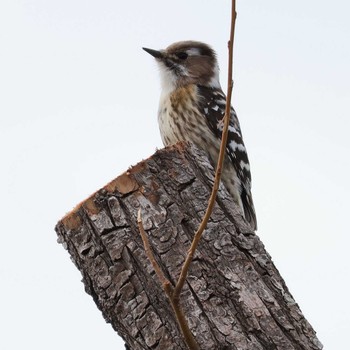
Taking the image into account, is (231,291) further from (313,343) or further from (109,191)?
(109,191)

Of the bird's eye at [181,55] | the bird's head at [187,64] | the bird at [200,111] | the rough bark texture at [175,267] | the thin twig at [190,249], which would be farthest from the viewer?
the bird's eye at [181,55]

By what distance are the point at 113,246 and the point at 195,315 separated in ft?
1.90

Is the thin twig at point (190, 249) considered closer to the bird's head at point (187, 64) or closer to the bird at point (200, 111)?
the bird at point (200, 111)

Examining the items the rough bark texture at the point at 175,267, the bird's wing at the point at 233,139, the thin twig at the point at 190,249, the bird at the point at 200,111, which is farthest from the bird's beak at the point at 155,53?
the thin twig at the point at 190,249

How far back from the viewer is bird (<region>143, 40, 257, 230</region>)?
6.80 meters

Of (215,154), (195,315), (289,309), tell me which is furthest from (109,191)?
(215,154)

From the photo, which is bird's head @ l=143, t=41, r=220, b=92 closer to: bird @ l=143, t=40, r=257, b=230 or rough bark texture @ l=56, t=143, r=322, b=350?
bird @ l=143, t=40, r=257, b=230

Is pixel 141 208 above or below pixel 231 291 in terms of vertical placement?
above

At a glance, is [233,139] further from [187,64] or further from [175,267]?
[175,267]

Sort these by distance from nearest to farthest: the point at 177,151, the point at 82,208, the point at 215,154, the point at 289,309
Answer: the point at 289,309 → the point at 82,208 → the point at 177,151 → the point at 215,154

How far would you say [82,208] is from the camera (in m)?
4.07

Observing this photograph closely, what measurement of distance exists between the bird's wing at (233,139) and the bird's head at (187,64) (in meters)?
0.26

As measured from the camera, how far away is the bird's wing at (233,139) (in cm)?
681

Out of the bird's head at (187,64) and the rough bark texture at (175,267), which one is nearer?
the rough bark texture at (175,267)
